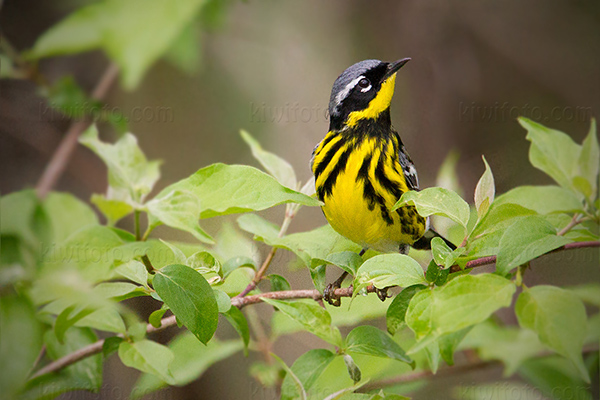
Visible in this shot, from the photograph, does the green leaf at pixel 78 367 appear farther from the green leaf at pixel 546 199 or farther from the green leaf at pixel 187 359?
the green leaf at pixel 546 199

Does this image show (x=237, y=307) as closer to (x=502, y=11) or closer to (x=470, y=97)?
(x=470, y=97)

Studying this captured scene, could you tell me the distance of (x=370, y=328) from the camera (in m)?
0.43

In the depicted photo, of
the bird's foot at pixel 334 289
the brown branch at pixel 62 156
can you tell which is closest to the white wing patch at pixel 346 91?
the bird's foot at pixel 334 289

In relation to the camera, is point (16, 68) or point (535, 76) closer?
point (16, 68)

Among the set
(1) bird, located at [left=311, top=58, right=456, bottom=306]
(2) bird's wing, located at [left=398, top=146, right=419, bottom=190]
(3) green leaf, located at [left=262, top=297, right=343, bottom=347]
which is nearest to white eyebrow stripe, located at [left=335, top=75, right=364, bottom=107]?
(1) bird, located at [left=311, top=58, right=456, bottom=306]

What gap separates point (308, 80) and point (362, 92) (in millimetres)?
570

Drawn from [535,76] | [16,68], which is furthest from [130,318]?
[535,76]

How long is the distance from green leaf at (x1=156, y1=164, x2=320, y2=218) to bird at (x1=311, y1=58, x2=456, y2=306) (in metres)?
0.19

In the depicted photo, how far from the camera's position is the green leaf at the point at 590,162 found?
40cm

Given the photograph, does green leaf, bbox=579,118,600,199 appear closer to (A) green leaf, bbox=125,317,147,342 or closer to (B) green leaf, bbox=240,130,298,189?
(B) green leaf, bbox=240,130,298,189

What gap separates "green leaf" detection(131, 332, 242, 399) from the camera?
1.99 ft

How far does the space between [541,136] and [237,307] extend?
0.98 ft

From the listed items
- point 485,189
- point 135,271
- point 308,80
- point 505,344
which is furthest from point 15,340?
point 308,80

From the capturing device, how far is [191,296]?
1.30 feet
